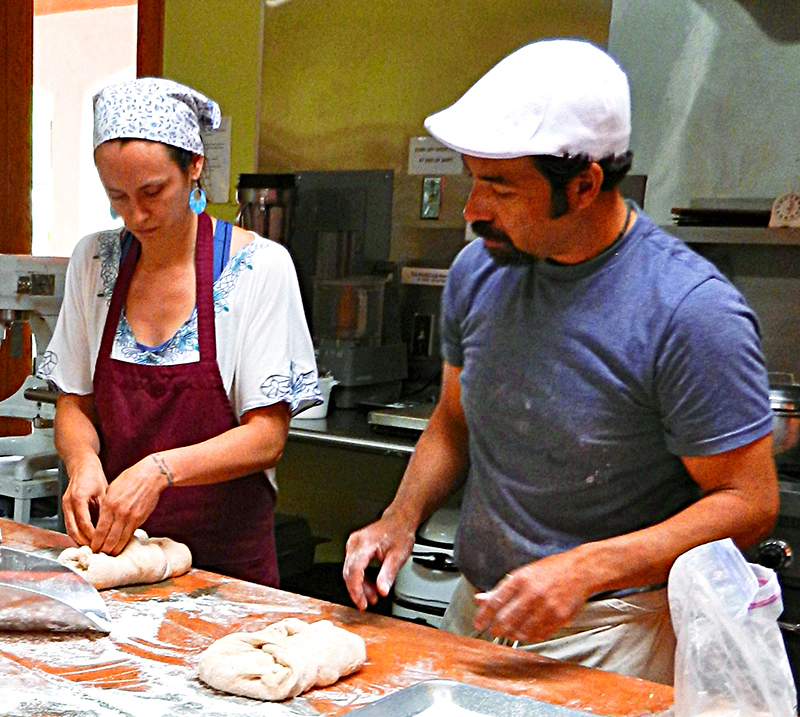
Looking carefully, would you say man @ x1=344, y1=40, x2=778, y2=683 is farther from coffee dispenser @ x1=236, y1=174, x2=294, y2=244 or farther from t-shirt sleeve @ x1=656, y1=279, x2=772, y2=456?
coffee dispenser @ x1=236, y1=174, x2=294, y2=244

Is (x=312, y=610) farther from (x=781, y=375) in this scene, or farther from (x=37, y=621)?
(x=781, y=375)

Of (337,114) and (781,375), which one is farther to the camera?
(337,114)

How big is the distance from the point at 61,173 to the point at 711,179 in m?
5.73

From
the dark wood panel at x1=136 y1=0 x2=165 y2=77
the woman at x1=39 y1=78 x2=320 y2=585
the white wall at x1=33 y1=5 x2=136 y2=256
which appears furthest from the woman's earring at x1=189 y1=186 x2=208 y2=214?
the white wall at x1=33 y1=5 x2=136 y2=256

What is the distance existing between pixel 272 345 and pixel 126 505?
375mm

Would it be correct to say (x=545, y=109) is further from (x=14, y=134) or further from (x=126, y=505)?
(x=14, y=134)

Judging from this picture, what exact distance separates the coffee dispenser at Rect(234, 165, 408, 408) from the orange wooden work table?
168cm

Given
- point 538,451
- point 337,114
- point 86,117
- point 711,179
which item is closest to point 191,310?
point 538,451

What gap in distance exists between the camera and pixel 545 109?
4.20 ft

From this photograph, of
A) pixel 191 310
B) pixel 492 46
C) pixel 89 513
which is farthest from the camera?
pixel 492 46

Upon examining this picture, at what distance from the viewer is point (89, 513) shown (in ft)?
5.65

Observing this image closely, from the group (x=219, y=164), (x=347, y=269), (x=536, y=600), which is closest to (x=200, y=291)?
(x=536, y=600)

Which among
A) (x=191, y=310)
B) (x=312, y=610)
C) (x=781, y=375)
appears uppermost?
(x=191, y=310)

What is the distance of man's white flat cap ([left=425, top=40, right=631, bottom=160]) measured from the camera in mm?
1280
